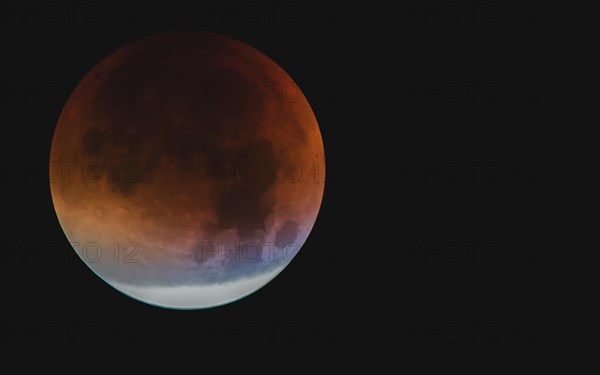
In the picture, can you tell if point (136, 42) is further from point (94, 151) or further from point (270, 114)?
point (270, 114)

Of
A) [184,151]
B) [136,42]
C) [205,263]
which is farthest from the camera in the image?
[136,42]

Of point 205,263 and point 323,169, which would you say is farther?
point 323,169

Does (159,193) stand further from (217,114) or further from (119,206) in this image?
(217,114)

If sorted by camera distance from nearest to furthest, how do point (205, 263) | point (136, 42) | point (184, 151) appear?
point (184, 151)
point (205, 263)
point (136, 42)

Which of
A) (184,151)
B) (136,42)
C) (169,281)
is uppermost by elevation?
(136,42)

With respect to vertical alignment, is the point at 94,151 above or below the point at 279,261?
above

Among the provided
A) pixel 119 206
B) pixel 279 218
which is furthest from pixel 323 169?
pixel 119 206
